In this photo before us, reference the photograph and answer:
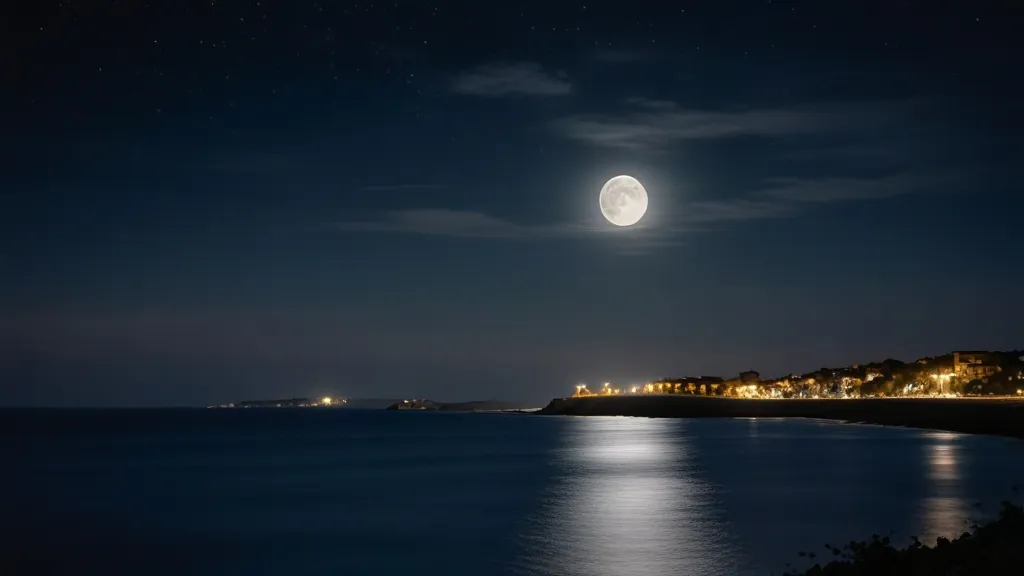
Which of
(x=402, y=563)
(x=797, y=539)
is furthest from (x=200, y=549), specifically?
(x=797, y=539)

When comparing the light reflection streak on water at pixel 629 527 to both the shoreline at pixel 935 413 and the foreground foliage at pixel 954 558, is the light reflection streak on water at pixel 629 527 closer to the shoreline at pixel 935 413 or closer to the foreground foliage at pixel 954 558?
the foreground foliage at pixel 954 558

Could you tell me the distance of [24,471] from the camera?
68.1 m

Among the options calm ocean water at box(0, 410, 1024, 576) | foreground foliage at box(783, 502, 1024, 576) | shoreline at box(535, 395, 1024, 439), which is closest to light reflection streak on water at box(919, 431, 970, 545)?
calm ocean water at box(0, 410, 1024, 576)

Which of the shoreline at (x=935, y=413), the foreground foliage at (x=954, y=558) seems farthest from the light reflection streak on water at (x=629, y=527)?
the shoreline at (x=935, y=413)

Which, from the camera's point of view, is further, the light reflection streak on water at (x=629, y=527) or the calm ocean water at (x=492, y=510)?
the calm ocean water at (x=492, y=510)

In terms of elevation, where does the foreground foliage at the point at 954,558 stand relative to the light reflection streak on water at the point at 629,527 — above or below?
above

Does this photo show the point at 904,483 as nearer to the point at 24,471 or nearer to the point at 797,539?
the point at 797,539

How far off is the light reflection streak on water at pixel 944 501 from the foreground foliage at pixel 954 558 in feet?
28.9

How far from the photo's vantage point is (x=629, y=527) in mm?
32844

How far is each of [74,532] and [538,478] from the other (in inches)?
1102

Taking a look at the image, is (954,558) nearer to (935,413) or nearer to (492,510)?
(492,510)

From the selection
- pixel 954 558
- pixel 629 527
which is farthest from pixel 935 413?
pixel 954 558

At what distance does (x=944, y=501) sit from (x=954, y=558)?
78.4 ft

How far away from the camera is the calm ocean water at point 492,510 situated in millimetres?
27656
